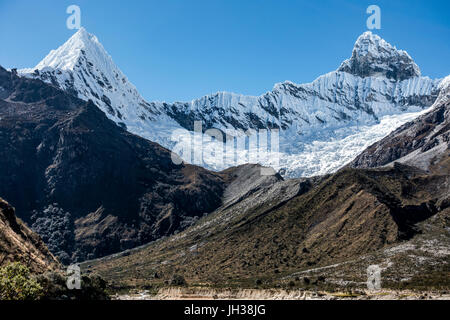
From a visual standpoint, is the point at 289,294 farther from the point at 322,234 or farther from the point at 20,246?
the point at 322,234

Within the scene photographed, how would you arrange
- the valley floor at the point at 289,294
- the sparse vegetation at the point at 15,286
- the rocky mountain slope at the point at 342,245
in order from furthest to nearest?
the rocky mountain slope at the point at 342,245, the valley floor at the point at 289,294, the sparse vegetation at the point at 15,286

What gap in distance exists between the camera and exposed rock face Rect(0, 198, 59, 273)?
82.0m

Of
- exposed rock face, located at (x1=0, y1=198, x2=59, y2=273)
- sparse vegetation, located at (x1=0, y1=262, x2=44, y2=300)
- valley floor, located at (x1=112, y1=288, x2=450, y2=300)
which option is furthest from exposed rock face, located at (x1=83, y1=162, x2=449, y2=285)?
sparse vegetation, located at (x1=0, y1=262, x2=44, y2=300)

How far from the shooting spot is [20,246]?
8756cm

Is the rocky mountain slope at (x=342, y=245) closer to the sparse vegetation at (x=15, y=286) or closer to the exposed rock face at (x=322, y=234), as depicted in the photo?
the exposed rock face at (x=322, y=234)

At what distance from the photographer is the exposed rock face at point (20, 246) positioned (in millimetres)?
81963

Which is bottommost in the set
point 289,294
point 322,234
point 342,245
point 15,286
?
point 289,294

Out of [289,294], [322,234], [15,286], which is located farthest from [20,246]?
[322,234]

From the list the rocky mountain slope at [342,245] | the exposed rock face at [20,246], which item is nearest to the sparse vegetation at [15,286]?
the exposed rock face at [20,246]

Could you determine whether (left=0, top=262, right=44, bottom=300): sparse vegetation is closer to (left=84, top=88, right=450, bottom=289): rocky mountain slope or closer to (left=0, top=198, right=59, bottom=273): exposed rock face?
(left=0, top=198, right=59, bottom=273): exposed rock face

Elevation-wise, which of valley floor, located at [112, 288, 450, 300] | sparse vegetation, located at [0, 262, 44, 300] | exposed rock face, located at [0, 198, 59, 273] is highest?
exposed rock face, located at [0, 198, 59, 273]

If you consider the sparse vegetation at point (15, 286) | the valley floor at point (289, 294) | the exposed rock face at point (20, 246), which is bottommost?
the valley floor at point (289, 294)
